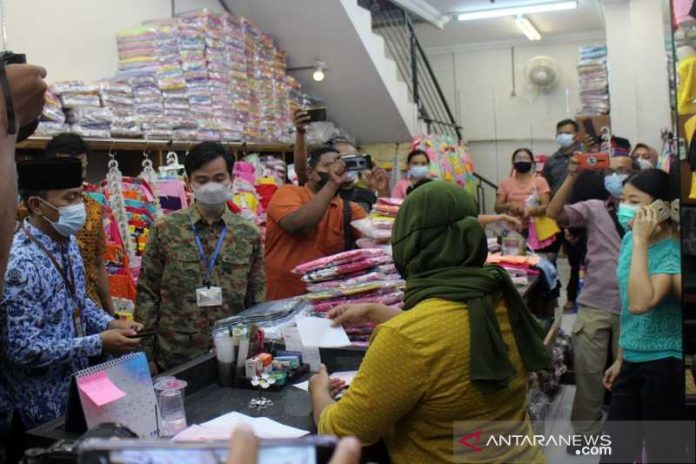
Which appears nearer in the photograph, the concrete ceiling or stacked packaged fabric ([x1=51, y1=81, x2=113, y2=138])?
stacked packaged fabric ([x1=51, y1=81, x2=113, y2=138])

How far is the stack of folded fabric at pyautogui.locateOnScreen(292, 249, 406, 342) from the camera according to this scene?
2.61 metres

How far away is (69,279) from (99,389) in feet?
2.75

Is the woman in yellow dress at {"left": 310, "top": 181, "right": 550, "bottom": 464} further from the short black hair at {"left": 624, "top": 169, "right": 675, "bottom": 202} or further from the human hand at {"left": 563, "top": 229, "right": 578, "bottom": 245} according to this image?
the human hand at {"left": 563, "top": 229, "right": 578, "bottom": 245}

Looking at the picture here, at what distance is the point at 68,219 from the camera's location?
7.93 ft

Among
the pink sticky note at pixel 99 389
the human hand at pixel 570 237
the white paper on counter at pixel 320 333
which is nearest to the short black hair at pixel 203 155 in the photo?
the white paper on counter at pixel 320 333

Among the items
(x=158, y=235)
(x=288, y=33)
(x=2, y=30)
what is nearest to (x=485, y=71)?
(x=288, y=33)

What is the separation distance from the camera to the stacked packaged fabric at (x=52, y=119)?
144 inches

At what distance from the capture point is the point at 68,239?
2494mm

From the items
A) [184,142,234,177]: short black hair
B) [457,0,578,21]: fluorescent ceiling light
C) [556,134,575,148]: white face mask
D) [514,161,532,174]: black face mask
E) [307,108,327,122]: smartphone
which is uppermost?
[457,0,578,21]: fluorescent ceiling light

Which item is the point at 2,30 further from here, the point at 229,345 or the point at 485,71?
the point at 485,71

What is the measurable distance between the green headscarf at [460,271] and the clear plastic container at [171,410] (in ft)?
2.34

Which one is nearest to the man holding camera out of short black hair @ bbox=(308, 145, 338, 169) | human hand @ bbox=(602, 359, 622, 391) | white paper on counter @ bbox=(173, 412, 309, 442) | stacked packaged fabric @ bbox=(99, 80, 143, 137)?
short black hair @ bbox=(308, 145, 338, 169)

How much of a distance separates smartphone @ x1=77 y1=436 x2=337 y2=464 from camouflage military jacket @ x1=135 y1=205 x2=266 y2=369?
197 cm

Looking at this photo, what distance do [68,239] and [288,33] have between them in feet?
13.7
